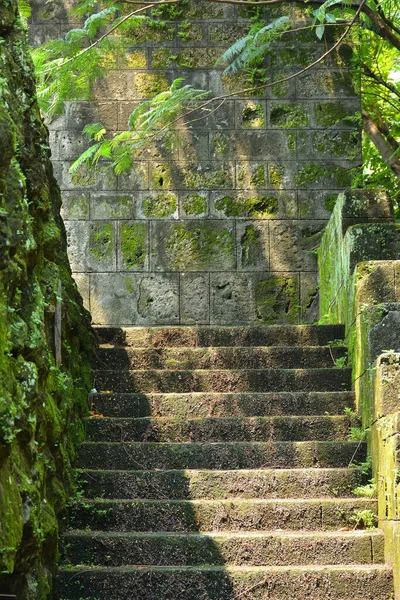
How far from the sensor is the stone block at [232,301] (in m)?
8.92

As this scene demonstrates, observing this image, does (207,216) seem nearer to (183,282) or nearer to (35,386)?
(183,282)

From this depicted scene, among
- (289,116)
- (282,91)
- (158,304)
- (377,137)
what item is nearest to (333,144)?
(289,116)

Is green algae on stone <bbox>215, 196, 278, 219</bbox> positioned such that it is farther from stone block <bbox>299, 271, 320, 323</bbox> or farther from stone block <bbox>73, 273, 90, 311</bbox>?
stone block <bbox>73, 273, 90, 311</bbox>

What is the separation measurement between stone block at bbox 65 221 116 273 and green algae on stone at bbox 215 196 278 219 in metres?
1.11

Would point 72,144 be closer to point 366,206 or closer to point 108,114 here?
point 108,114

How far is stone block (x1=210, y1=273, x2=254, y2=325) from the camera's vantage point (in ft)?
29.3

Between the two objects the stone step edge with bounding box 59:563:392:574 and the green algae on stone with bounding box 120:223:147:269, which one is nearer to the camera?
the stone step edge with bounding box 59:563:392:574

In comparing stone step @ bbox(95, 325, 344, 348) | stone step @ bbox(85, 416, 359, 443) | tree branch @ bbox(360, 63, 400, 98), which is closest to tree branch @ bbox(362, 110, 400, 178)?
tree branch @ bbox(360, 63, 400, 98)

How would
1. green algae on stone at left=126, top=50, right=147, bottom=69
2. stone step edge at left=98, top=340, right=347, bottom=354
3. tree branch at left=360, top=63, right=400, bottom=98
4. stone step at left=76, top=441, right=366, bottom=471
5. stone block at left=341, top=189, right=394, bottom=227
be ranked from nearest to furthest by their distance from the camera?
stone step at left=76, top=441, right=366, bottom=471
stone step edge at left=98, top=340, right=347, bottom=354
stone block at left=341, top=189, right=394, bottom=227
green algae on stone at left=126, top=50, right=147, bottom=69
tree branch at left=360, top=63, right=400, bottom=98

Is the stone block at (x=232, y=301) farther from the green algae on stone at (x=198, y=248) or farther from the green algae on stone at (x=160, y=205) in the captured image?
the green algae on stone at (x=160, y=205)

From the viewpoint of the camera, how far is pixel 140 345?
743 cm

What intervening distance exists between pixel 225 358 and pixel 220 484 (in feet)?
4.98

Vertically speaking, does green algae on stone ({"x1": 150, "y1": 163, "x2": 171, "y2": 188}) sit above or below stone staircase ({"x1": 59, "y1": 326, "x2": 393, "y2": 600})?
above

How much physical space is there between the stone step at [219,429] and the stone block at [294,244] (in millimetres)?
3030
